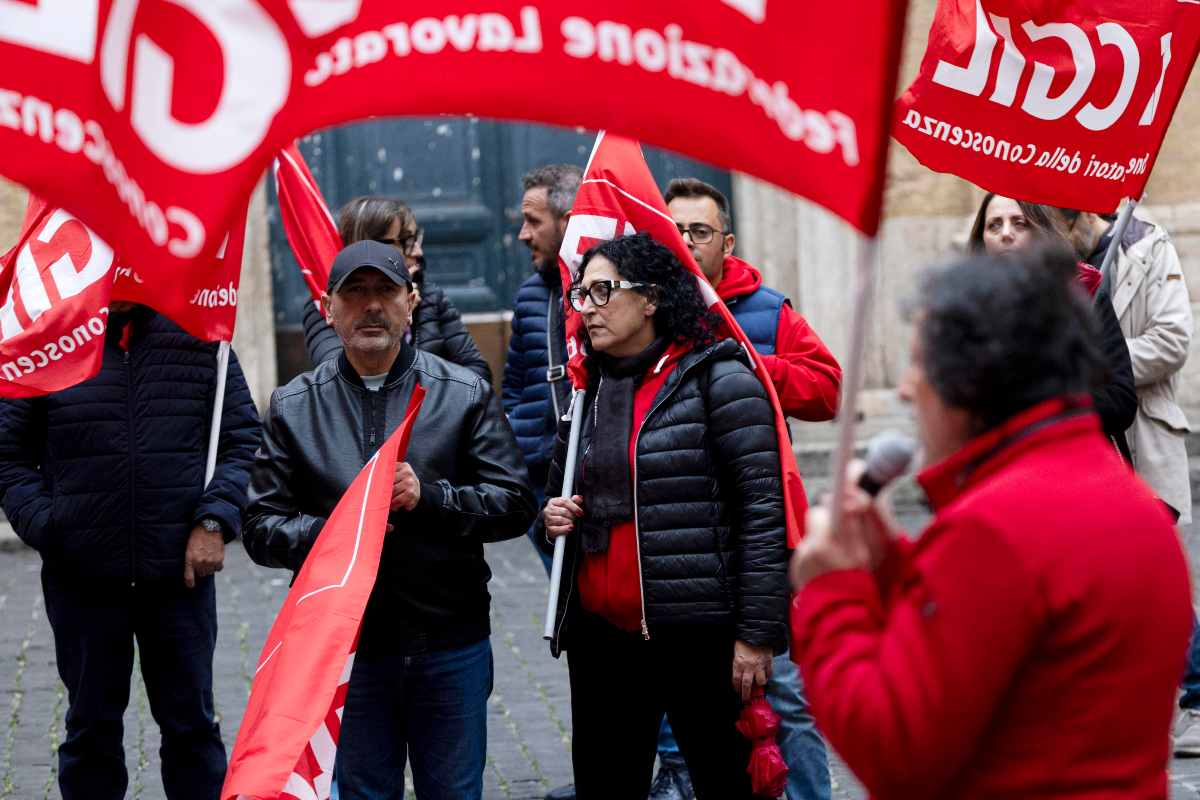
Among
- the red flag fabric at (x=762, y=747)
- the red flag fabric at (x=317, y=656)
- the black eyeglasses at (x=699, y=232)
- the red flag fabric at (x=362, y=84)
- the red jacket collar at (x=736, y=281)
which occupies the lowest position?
the red flag fabric at (x=762, y=747)

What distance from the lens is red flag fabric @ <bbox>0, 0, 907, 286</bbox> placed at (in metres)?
2.55

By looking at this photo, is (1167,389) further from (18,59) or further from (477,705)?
(18,59)

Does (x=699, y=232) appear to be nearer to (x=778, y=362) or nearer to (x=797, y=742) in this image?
(x=778, y=362)

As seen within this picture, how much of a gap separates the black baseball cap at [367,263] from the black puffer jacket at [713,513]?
0.78 m

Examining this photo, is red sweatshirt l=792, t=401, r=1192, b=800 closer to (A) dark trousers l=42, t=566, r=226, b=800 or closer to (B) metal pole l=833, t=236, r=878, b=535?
(B) metal pole l=833, t=236, r=878, b=535

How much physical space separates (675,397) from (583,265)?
1.71 feet

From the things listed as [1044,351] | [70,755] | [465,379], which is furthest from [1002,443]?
[70,755]

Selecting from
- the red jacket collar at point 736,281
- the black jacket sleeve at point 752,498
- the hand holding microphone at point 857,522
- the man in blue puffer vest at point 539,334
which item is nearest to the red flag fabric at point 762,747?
the black jacket sleeve at point 752,498

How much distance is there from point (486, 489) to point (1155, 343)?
2451 mm

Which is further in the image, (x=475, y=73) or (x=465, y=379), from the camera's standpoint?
(x=465, y=379)

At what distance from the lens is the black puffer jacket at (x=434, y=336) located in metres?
5.81

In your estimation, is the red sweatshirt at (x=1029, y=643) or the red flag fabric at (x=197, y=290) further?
the red flag fabric at (x=197, y=290)

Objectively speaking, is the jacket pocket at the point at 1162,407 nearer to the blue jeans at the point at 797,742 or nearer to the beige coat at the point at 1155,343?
the beige coat at the point at 1155,343

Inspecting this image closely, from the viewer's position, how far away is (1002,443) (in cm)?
243
